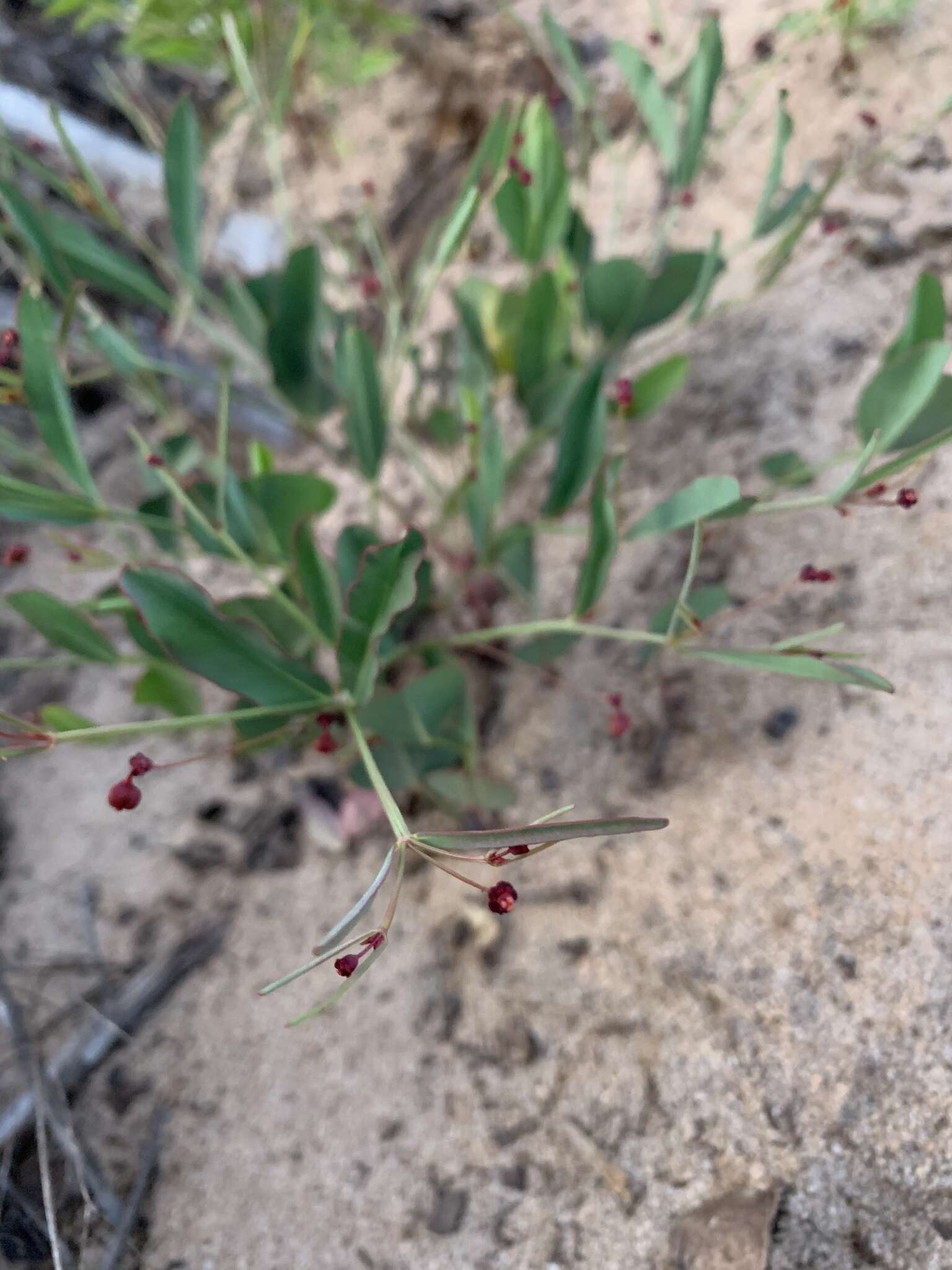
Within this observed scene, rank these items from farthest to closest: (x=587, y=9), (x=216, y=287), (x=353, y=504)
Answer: (x=216, y=287), (x=587, y=9), (x=353, y=504)

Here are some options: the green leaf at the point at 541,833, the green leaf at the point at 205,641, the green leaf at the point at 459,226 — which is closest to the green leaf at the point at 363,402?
the green leaf at the point at 459,226

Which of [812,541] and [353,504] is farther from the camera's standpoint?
[353,504]

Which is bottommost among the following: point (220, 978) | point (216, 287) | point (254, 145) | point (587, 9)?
point (220, 978)

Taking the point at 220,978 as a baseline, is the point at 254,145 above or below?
above

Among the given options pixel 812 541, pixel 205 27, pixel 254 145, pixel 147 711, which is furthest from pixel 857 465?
pixel 254 145

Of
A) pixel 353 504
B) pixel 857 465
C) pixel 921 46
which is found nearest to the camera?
pixel 857 465

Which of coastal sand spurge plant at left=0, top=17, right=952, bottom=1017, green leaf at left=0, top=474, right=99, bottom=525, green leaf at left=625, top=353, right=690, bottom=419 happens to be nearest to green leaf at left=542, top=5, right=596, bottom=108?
coastal sand spurge plant at left=0, top=17, right=952, bottom=1017

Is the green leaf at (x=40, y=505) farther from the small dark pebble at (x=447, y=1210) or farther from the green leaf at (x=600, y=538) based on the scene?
the small dark pebble at (x=447, y=1210)

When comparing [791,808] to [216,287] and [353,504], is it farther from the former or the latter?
[216,287]
